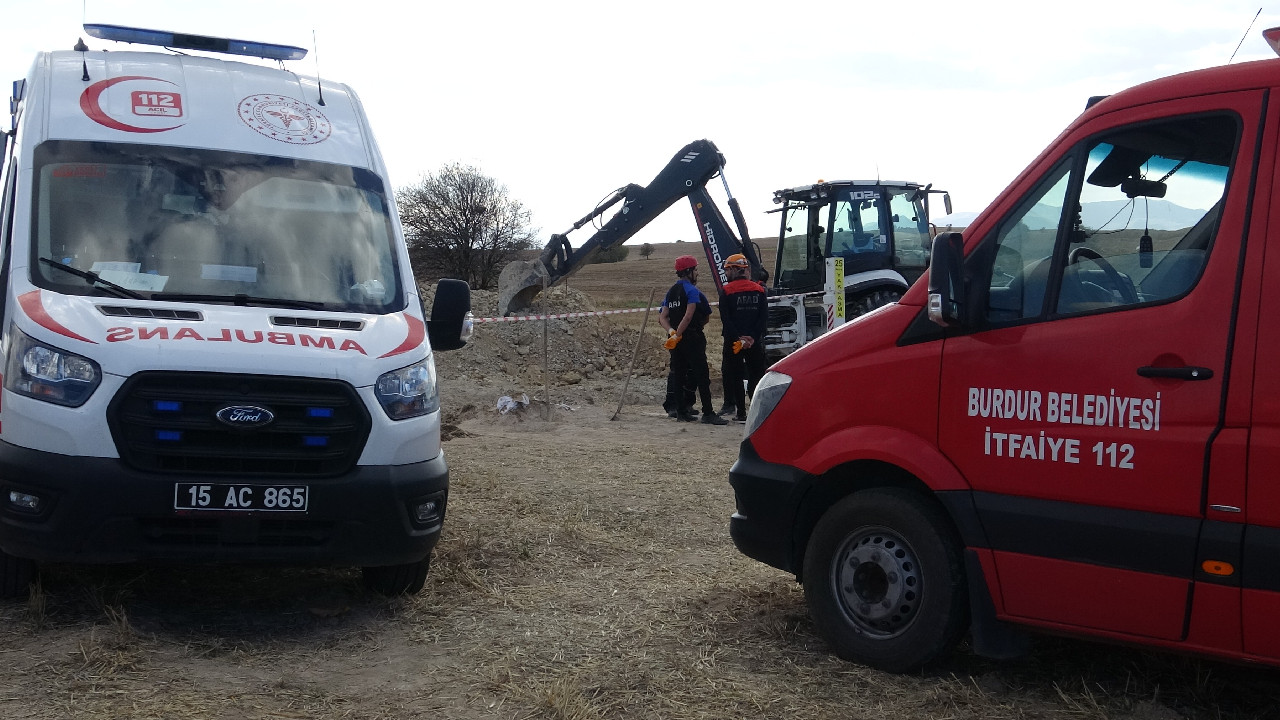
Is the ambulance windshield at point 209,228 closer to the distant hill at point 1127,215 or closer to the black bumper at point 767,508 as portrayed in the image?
the black bumper at point 767,508

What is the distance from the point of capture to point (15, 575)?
5.45 m

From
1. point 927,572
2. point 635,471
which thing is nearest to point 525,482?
point 635,471

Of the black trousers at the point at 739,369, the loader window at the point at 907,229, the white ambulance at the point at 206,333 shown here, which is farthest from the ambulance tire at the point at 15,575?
the loader window at the point at 907,229

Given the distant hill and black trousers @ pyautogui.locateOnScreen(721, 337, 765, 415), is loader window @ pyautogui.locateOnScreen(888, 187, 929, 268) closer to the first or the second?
black trousers @ pyautogui.locateOnScreen(721, 337, 765, 415)

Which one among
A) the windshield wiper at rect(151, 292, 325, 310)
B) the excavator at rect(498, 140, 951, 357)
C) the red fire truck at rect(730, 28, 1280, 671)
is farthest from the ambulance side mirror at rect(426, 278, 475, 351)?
the excavator at rect(498, 140, 951, 357)

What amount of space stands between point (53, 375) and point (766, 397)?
9.98ft

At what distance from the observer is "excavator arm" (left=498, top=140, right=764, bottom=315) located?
17.1m

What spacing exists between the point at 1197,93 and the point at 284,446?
3.86m

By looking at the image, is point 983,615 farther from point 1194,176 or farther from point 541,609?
point 541,609

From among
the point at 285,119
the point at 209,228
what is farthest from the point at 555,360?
the point at 209,228

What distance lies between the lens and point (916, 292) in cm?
473

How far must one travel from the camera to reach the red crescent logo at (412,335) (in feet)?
18.0

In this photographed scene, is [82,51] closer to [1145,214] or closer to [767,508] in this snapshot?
[767,508]

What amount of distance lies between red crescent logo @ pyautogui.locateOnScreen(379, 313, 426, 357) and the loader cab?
10872 mm
